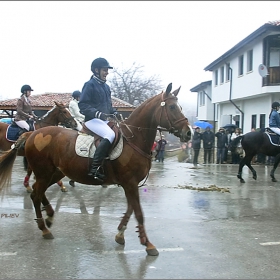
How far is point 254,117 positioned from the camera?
27.3 metres

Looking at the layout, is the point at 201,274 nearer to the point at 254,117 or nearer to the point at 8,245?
the point at 8,245

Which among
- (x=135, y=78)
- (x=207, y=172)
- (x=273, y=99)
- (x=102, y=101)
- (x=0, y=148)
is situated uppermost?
(x=135, y=78)

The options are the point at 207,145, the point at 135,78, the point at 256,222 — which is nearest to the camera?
the point at 256,222

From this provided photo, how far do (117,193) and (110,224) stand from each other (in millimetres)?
3248

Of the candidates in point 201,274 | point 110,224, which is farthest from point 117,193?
point 201,274

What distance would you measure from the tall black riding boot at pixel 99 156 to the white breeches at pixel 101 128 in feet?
0.31

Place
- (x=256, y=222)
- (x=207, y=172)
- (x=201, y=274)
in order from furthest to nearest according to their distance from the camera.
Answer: (x=207, y=172), (x=256, y=222), (x=201, y=274)

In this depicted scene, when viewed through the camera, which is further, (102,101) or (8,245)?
(102,101)

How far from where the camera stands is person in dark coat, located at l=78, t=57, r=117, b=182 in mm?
5504

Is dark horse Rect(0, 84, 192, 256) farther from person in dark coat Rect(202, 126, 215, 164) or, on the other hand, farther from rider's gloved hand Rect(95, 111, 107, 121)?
Answer: person in dark coat Rect(202, 126, 215, 164)

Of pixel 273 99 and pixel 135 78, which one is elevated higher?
pixel 135 78

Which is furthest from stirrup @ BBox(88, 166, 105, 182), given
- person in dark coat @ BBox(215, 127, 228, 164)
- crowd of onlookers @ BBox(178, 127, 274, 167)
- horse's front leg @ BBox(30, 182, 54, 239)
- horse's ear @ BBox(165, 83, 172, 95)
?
person in dark coat @ BBox(215, 127, 228, 164)

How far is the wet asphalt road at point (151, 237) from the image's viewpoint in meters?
4.64

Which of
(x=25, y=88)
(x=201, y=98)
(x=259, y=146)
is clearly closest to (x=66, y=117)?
(x=25, y=88)
